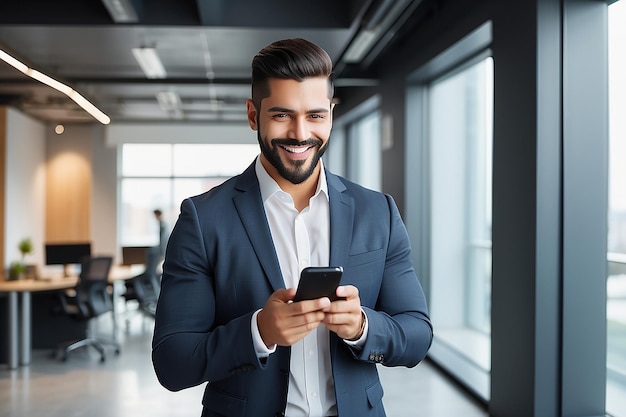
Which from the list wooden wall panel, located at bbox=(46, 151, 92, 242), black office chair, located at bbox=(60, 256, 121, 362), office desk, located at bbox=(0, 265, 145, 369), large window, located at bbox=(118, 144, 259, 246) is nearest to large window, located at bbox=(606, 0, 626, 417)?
black office chair, located at bbox=(60, 256, 121, 362)

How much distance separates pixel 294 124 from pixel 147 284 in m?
8.76

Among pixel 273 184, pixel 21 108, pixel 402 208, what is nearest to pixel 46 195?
pixel 21 108

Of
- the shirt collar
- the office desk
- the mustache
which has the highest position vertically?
the mustache

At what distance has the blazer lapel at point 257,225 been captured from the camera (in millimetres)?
1309

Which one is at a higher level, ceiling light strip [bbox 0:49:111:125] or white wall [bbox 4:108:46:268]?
ceiling light strip [bbox 0:49:111:125]

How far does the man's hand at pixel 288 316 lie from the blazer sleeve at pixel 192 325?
0.18 feet

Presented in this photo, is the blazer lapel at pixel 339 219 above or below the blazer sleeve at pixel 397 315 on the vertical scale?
above

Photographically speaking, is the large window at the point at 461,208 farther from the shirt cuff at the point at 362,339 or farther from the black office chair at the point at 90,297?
the shirt cuff at the point at 362,339

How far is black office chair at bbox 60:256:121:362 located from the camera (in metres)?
7.55

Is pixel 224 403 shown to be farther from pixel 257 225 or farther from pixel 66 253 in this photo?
pixel 66 253

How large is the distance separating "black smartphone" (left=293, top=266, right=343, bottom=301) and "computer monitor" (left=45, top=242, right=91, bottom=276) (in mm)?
8363

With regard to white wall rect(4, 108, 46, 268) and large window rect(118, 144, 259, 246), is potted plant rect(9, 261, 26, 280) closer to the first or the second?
white wall rect(4, 108, 46, 268)

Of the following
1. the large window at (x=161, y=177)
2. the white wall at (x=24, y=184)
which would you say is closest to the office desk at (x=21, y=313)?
the white wall at (x=24, y=184)

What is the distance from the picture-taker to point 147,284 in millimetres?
9617
